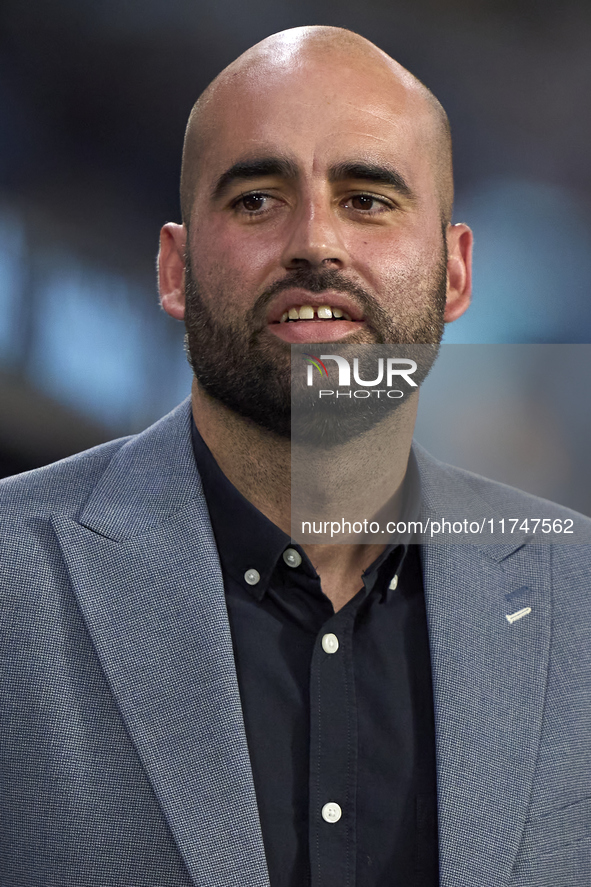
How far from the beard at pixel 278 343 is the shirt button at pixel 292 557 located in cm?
29

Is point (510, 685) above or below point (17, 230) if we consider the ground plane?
below

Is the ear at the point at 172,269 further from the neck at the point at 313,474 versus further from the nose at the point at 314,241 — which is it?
the nose at the point at 314,241

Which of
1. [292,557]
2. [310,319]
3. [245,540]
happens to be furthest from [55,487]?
[310,319]

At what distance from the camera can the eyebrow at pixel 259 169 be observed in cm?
182

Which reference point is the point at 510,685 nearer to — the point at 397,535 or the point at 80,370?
the point at 397,535

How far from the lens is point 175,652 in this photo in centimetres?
159

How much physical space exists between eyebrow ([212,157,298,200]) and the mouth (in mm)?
304

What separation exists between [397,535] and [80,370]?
45.1 inches

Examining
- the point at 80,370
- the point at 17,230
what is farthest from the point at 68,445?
the point at 17,230

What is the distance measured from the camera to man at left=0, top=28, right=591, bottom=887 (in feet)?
4.99

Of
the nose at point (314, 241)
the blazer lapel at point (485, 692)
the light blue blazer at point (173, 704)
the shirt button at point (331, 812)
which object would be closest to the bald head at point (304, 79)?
the nose at point (314, 241)

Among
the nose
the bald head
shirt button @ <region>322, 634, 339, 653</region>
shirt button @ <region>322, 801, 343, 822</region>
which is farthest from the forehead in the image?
shirt button @ <region>322, 801, 343, 822</region>

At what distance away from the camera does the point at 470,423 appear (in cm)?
224

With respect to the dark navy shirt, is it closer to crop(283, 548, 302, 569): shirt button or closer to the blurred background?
crop(283, 548, 302, 569): shirt button
